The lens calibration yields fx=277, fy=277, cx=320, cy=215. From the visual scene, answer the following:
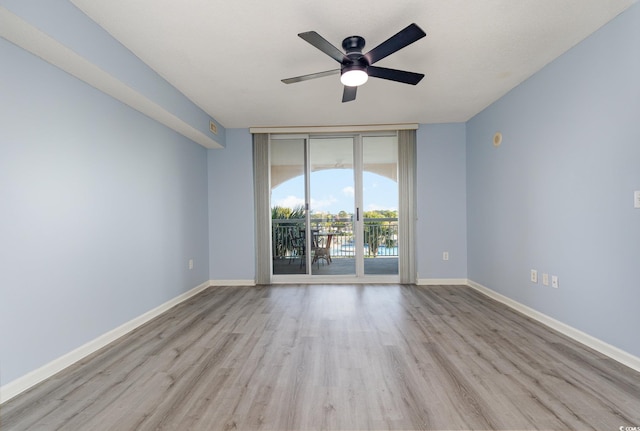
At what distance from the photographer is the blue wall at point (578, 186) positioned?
1.97m

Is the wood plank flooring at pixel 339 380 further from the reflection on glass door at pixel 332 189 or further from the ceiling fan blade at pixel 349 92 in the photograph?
the ceiling fan blade at pixel 349 92

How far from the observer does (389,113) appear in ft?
12.7

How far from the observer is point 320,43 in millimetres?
1946

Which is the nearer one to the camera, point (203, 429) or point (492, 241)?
point (203, 429)

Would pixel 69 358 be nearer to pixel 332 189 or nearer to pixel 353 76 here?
pixel 353 76

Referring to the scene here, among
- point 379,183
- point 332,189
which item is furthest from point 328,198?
point 379,183

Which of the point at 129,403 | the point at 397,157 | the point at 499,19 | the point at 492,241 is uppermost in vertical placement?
the point at 499,19

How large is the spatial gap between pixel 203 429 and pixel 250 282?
314 centimetres

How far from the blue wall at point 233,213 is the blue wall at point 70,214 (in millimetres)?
1196

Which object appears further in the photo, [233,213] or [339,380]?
[233,213]

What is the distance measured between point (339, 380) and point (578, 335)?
2.13 m

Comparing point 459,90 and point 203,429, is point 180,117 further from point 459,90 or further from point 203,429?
point 459,90

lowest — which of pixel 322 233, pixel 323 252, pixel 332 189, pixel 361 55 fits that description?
pixel 323 252

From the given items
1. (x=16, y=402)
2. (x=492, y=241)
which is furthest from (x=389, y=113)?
(x=16, y=402)
